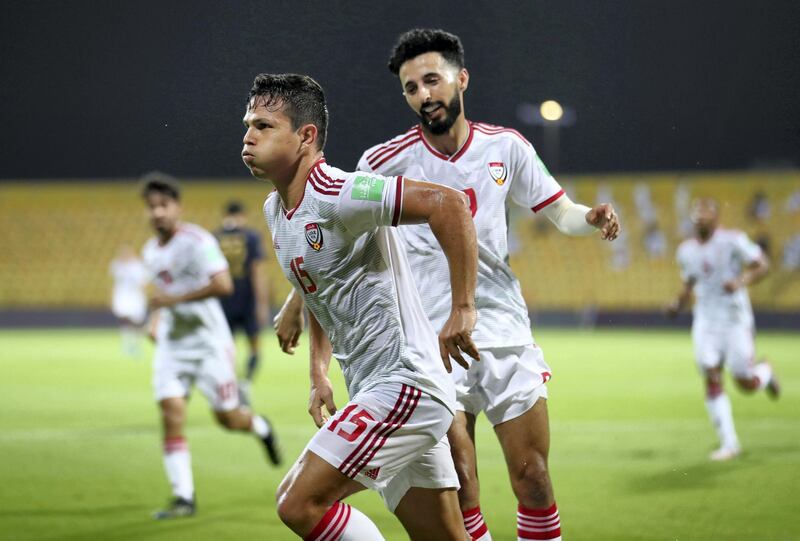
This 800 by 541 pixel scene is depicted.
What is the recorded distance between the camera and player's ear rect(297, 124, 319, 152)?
11.8ft

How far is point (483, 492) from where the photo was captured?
7.15 meters

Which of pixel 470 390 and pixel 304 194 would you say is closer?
pixel 304 194

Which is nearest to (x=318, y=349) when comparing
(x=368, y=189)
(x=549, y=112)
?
(x=368, y=189)

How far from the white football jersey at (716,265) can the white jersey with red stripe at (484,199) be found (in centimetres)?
523

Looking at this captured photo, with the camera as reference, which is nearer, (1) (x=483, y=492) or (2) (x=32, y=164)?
(1) (x=483, y=492)

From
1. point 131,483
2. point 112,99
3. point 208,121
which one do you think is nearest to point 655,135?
point 208,121

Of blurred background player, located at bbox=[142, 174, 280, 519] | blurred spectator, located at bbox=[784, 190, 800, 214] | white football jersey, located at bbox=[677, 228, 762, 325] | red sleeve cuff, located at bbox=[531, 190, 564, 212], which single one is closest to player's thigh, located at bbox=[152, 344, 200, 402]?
blurred background player, located at bbox=[142, 174, 280, 519]

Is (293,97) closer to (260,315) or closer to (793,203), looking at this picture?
→ (260,315)

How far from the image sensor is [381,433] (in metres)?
3.46

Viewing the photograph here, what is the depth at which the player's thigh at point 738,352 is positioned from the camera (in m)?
9.08

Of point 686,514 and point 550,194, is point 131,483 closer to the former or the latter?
point 686,514

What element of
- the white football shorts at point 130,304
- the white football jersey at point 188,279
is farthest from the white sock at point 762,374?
the white football shorts at point 130,304

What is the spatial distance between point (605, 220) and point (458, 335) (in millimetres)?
1119

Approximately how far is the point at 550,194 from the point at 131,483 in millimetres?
4486
